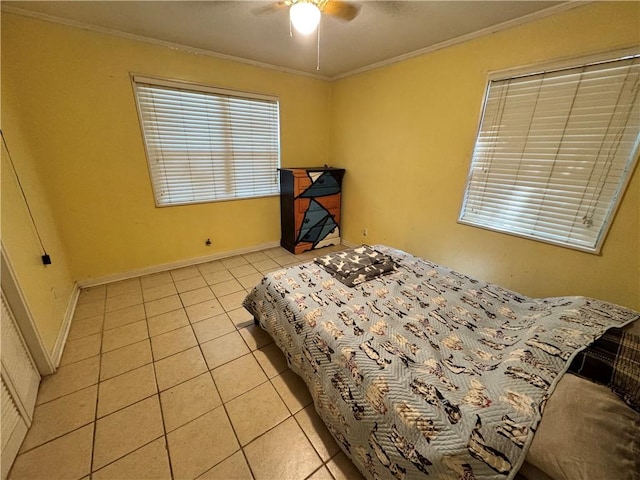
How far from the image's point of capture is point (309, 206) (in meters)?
3.44

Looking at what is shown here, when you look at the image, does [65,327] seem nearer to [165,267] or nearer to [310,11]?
[165,267]

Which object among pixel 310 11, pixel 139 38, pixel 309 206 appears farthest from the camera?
pixel 309 206

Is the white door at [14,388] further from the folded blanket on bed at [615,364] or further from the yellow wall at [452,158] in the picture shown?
the yellow wall at [452,158]

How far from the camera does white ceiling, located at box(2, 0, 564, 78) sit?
177cm

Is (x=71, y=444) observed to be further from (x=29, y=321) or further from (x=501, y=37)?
(x=501, y=37)

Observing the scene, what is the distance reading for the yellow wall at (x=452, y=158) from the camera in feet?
5.49

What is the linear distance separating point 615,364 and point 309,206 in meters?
2.97

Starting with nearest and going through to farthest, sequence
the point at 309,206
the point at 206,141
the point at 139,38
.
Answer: the point at 139,38
the point at 206,141
the point at 309,206

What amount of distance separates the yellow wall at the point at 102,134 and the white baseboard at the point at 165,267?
0.20 feet

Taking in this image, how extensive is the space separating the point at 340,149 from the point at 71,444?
380 cm

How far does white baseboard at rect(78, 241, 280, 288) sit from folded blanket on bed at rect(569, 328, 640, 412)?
330 cm

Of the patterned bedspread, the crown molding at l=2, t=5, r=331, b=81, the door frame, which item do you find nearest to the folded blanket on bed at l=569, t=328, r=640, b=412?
the patterned bedspread

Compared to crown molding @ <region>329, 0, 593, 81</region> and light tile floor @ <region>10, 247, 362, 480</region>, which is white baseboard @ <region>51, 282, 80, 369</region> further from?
crown molding @ <region>329, 0, 593, 81</region>

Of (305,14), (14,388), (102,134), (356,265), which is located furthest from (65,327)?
(305,14)
